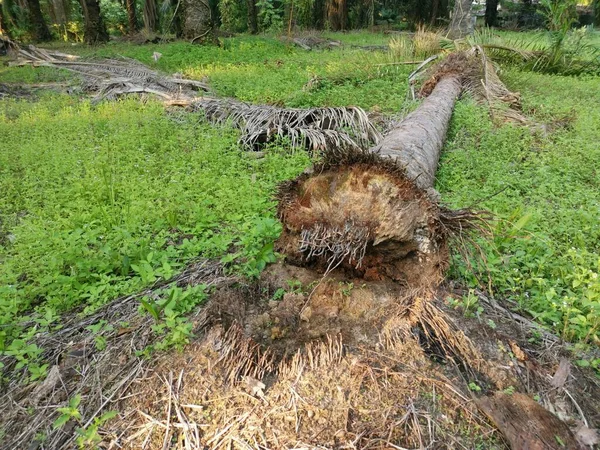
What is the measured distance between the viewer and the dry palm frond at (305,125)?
5.31 m

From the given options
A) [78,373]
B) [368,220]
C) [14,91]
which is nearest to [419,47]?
[368,220]

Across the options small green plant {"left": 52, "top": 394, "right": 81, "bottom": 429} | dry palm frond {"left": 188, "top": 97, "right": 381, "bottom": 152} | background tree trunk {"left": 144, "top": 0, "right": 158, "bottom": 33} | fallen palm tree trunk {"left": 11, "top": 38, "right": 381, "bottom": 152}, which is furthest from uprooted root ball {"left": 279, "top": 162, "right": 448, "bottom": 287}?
A: background tree trunk {"left": 144, "top": 0, "right": 158, "bottom": 33}

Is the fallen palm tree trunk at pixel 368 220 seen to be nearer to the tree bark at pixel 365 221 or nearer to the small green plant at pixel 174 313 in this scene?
the tree bark at pixel 365 221

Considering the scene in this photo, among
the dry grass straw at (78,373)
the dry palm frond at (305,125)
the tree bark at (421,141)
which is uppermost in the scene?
the tree bark at (421,141)

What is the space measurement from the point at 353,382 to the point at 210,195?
272 cm

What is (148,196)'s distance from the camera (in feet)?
13.6

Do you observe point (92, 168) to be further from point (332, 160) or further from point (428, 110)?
point (428, 110)

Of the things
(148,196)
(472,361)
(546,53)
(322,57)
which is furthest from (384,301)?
(322,57)

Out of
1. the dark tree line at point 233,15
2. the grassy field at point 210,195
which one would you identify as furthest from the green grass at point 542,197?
the dark tree line at point 233,15

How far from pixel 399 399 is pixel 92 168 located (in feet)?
13.6

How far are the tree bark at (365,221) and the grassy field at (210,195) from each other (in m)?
0.37

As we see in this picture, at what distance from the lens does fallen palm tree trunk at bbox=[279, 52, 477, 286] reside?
240cm

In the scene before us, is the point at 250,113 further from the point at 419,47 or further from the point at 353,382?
the point at 419,47

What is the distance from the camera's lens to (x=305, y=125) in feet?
18.5
